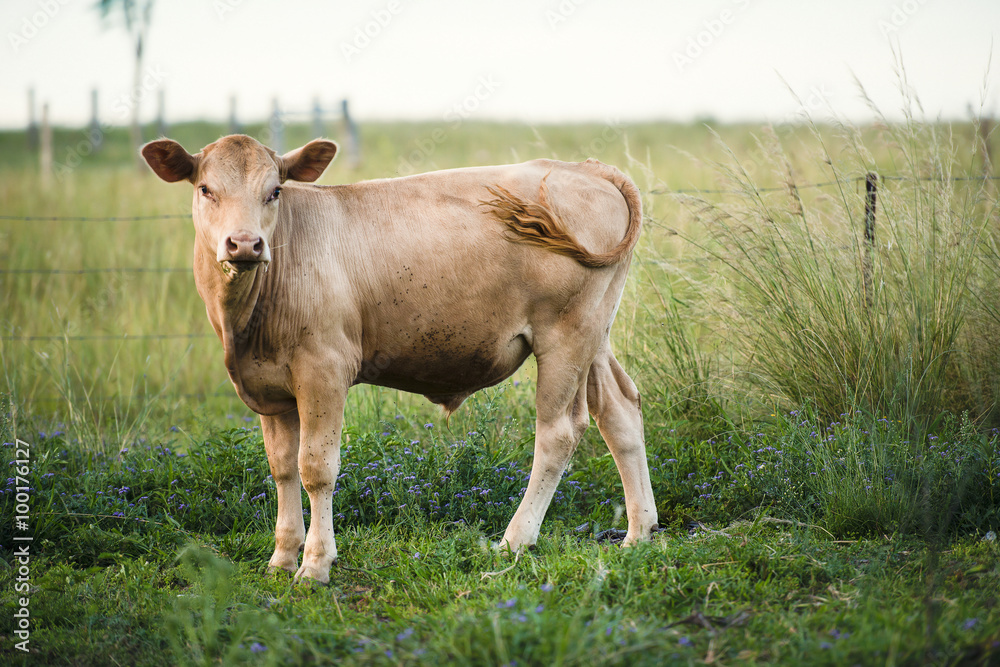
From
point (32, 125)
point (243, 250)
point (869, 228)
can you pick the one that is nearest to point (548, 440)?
point (243, 250)

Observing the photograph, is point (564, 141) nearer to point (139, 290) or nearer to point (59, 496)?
point (139, 290)

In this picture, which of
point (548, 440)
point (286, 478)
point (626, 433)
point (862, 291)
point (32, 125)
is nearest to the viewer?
point (286, 478)

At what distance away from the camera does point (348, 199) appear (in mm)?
3820

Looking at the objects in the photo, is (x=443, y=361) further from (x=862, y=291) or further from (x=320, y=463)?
(x=862, y=291)

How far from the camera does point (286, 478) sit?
375cm

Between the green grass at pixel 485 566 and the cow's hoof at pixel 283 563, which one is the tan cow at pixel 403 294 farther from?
the green grass at pixel 485 566

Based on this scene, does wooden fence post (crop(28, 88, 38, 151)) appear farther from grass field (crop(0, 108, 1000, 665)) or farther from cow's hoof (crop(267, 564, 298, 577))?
cow's hoof (crop(267, 564, 298, 577))

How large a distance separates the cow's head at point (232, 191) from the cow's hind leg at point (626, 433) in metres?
1.99

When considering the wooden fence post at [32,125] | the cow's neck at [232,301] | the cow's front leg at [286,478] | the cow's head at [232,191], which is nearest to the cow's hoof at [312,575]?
the cow's front leg at [286,478]

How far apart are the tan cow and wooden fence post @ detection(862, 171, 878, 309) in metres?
1.83

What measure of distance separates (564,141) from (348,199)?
75.4 ft

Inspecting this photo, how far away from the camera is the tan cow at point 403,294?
3443 millimetres

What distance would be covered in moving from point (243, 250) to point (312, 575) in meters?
1.52

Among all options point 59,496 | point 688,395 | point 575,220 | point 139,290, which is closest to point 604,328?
point 575,220
